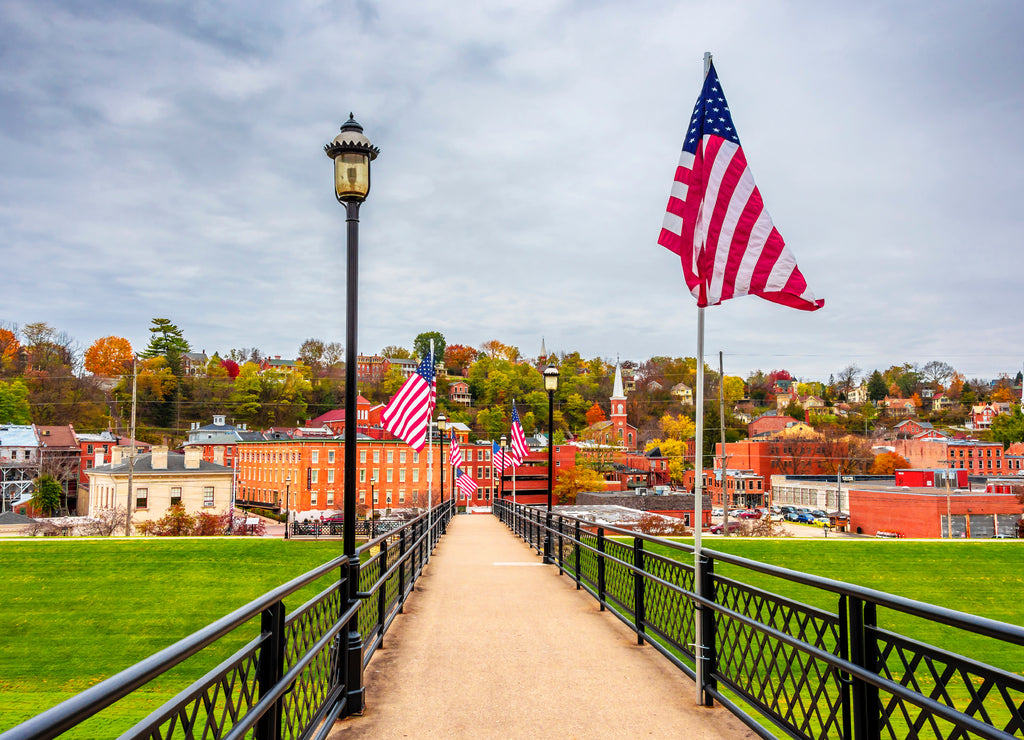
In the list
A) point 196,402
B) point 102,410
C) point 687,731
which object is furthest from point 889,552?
point 196,402

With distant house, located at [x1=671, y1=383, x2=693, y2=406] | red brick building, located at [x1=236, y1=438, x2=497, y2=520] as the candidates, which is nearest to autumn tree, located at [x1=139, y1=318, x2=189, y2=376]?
red brick building, located at [x1=236, y1=438, x2=497, y2=520]

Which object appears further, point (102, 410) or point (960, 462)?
point (960, 462)

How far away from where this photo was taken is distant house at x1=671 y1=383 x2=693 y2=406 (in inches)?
6239

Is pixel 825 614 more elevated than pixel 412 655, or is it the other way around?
pixel 825 614

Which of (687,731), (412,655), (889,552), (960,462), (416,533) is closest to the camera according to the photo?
(687,731)

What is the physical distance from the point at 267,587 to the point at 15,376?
92303mm

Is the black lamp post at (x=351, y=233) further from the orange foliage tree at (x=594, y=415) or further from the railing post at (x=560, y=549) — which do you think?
the orange foliage tree at (x=594, y=415)

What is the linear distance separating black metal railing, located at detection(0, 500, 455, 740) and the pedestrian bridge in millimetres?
10

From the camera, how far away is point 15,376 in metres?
88.2

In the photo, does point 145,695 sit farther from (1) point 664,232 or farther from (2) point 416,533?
(1) point 664,232

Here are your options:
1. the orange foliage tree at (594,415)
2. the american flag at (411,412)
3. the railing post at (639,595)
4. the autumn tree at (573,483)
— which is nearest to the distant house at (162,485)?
the autumn tree at (573,483)

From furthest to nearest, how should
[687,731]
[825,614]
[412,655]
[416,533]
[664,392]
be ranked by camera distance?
[664,392] → [416,533] → [412,655] → [687,731] → [825,614]

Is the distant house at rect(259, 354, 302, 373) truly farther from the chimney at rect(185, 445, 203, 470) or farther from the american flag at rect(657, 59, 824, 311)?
the american flag at rect(657, 59, 824, 311)

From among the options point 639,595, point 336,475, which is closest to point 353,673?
point 639,595
